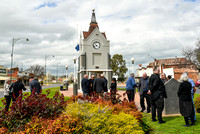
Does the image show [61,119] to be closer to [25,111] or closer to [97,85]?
[25,111]

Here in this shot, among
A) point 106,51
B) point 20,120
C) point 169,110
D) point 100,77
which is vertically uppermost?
point 106,51

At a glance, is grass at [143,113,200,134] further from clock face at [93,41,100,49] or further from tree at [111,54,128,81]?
tree at [111,54,128,81]

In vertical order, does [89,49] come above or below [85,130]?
above

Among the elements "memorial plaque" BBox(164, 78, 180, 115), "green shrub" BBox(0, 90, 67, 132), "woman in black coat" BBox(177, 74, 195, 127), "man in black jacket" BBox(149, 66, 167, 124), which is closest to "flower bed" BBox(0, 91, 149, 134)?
"green shrub" BBox(0, 90, 67, 132)

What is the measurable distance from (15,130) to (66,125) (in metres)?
1.31


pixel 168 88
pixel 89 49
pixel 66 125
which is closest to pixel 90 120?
pixel 66 125

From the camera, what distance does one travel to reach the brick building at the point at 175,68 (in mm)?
49275

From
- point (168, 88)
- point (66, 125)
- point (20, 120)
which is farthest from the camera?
point (168, 88)

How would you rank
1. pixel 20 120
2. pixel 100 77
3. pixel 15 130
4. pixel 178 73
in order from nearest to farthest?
1. pixel 15 130
2. pixel 20 120
3. pixel 100 77
4. pixel 178 73

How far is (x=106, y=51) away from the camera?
25359 mm

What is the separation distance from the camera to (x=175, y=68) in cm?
5578

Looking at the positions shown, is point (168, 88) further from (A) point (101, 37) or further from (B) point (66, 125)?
(A) point (101, 37)

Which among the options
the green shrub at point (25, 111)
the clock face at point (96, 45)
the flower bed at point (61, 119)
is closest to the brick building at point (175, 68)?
the clock face at point (96, 45)

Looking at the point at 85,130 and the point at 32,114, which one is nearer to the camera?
the point at 85,130
